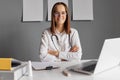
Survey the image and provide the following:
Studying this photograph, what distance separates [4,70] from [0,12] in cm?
201

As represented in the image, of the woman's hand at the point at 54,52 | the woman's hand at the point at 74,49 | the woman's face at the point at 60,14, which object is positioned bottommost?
the woman's hand at the point at 54,52

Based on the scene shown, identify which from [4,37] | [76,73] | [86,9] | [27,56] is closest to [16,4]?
[4,37]

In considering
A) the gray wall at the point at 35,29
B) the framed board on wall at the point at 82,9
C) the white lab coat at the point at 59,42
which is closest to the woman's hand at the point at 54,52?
the white lab coat at the point at 59,42

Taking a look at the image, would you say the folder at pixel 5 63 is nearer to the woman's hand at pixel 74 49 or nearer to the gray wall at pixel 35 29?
the woman's hand at pixel 74 49

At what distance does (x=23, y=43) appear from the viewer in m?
2.98

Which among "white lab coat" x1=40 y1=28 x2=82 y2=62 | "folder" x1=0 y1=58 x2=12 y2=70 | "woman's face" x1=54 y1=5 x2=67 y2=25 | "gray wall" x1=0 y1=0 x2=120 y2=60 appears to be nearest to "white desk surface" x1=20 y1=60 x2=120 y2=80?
"folder" x1=0 y1=58 x2=12 y2=70

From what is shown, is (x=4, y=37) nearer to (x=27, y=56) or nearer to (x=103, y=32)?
(x=27, y=56)

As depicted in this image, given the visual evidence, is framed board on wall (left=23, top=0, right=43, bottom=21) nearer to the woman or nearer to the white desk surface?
the woman

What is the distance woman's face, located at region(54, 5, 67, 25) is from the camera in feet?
7.93

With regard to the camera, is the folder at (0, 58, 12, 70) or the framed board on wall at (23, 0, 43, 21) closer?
the folder at (0, 58, 12, 70)

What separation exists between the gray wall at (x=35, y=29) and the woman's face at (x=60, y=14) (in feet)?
1.82

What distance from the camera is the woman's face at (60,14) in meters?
2.42

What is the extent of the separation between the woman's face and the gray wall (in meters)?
0.55

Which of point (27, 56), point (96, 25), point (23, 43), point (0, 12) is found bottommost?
point (27, 56)
